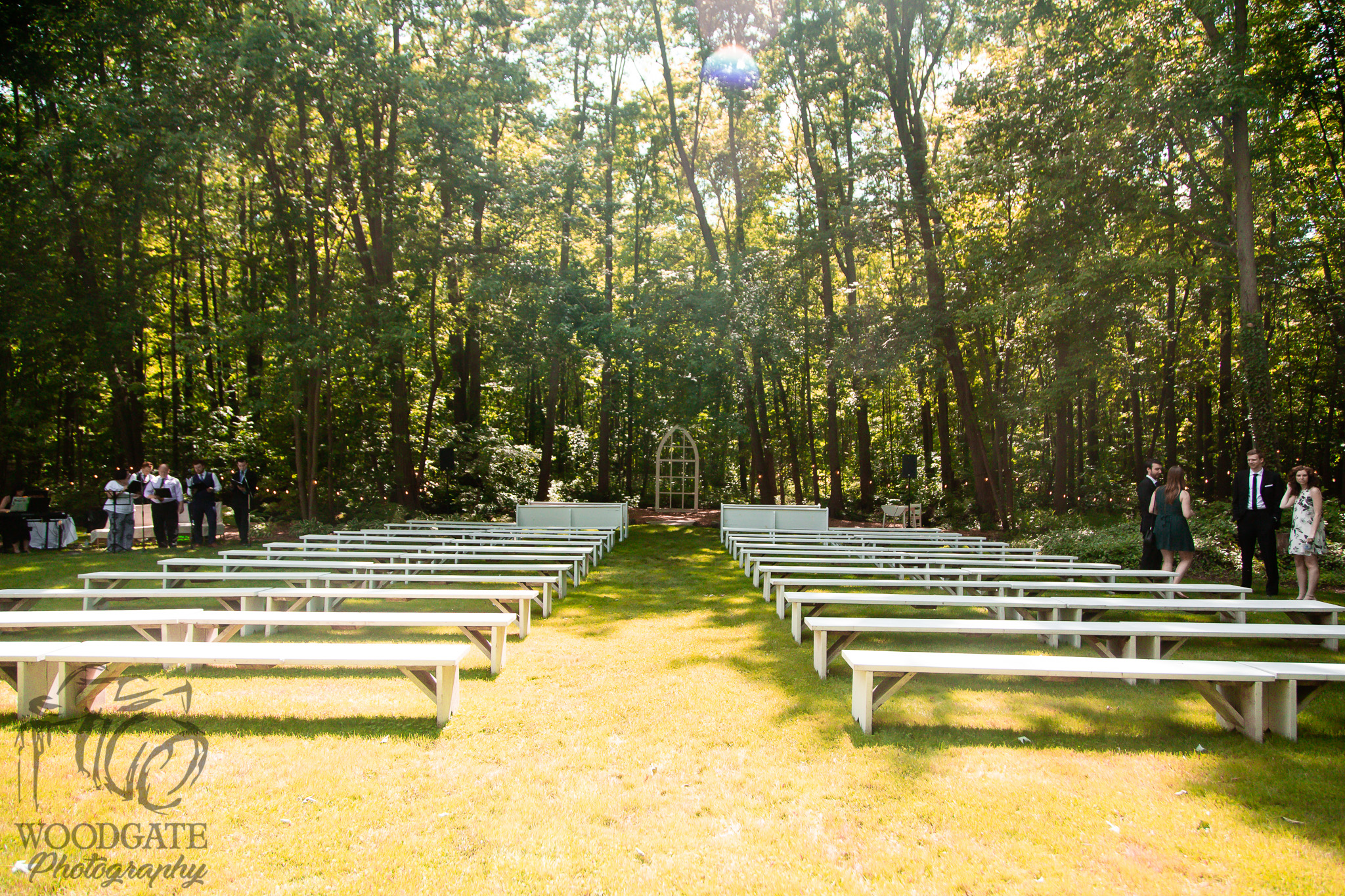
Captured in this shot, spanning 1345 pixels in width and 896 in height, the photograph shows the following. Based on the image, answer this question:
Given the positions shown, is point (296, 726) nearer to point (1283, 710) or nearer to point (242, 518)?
point (1283, 710)

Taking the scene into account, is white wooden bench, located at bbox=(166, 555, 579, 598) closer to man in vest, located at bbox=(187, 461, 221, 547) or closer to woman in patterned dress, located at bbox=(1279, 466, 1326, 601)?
man in vest, located at bbox=(187, 461, 221, 547)

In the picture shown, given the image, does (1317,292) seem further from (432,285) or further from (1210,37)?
(432,285)

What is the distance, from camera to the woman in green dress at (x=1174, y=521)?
8.34m

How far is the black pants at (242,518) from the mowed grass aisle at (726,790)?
30.7ft

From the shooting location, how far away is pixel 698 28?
65.8 feet

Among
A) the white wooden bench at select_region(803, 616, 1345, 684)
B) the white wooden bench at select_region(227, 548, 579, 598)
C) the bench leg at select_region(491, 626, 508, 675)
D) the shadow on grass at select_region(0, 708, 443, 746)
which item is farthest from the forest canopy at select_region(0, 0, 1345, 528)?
the shadow on grass at select_region(0, 708, 443, 746)

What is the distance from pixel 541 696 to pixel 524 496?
51.3 feet

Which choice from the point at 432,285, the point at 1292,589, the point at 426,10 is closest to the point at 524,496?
the point at 432,285

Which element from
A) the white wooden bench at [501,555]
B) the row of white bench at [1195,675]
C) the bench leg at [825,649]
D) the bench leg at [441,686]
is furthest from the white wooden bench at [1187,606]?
the white wooden bench at [501,555]

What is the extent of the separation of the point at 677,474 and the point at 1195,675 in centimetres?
2606

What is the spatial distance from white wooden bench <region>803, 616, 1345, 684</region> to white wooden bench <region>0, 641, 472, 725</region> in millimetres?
2576

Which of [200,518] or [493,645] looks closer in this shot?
[493,645]

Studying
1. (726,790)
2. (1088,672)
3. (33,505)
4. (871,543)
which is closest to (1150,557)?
(871,543)

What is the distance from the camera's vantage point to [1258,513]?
8508 mm
